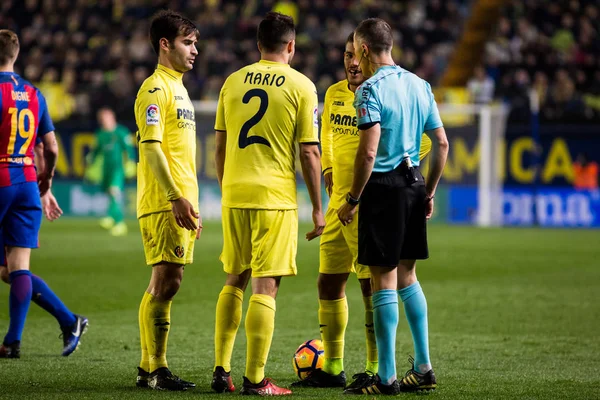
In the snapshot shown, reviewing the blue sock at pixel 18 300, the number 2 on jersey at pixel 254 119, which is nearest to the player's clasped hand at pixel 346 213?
the number 2 on jersey at pixel 254 119

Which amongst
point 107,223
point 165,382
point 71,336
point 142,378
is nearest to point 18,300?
point 71,336

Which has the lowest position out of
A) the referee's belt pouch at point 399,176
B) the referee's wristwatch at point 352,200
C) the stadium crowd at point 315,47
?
the referee's wristwatch at point 352,200

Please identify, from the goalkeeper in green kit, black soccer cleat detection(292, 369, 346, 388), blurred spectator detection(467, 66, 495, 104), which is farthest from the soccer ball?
blurred spectator detection(467, 66, 495, 104)

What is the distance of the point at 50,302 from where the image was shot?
7.04m

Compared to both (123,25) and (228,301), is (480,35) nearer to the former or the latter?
(123,25)

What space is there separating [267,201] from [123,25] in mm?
24097

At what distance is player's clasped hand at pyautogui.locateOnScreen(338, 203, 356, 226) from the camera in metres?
5.31

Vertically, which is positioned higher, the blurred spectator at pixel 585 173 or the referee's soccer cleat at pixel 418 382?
the blurred spectator at pixel 585 173

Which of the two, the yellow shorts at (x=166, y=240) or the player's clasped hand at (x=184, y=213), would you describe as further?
the yellow shorts at (x=166, y=240)

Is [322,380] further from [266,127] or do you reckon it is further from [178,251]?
[266,127]

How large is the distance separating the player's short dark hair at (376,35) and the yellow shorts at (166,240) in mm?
1434

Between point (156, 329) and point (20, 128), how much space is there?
1895mm

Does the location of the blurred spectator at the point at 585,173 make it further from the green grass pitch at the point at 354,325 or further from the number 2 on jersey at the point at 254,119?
the number 2 on jersey at the point at 254,119

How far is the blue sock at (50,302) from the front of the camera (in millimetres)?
→ 6973
